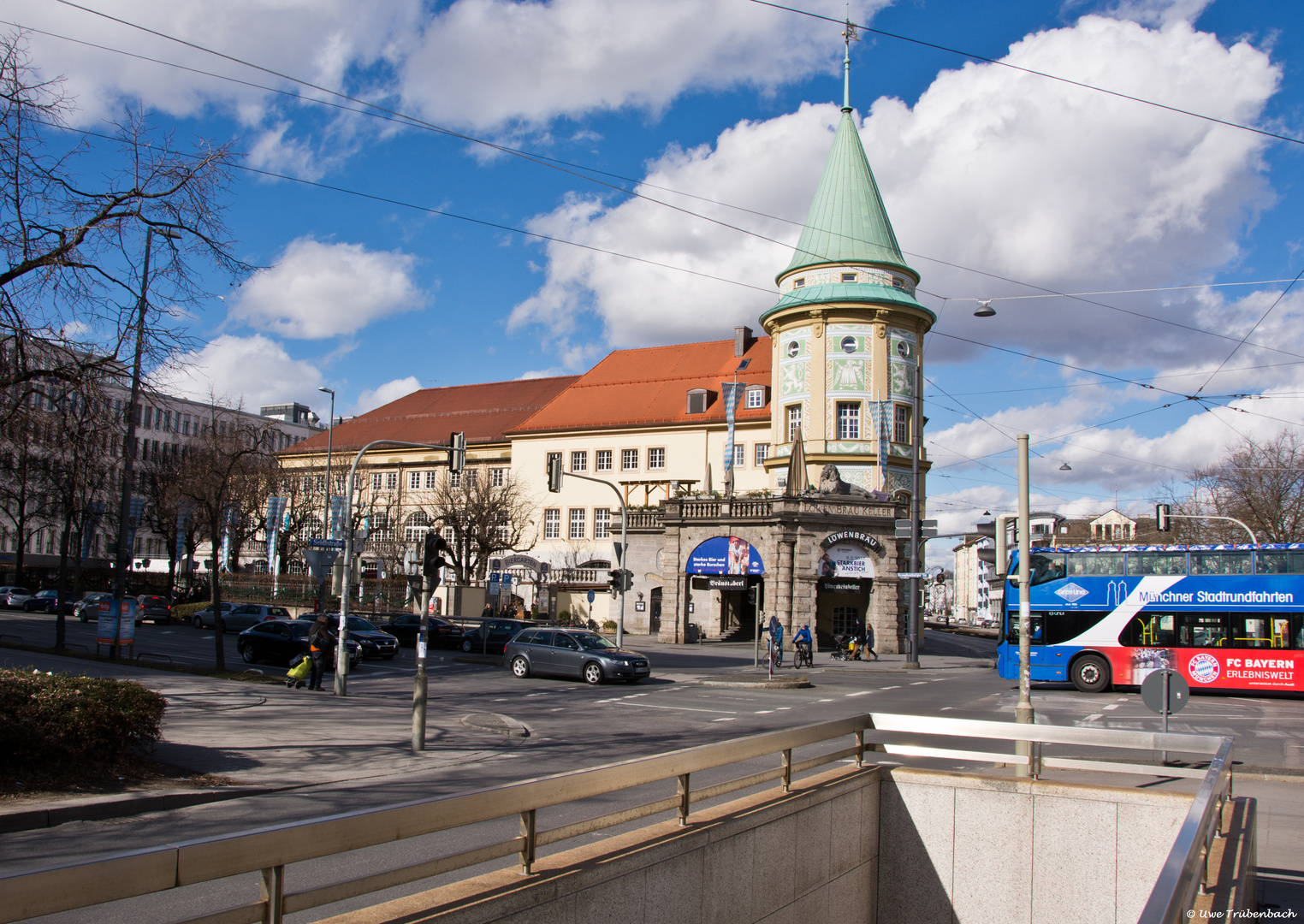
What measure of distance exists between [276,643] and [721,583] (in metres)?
21.4

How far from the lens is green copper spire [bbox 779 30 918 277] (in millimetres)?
51156

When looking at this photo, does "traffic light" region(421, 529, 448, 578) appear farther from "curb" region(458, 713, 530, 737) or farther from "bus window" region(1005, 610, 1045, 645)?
"bus window" region(1005, 610, 1045, 645)

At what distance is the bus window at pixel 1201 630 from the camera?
27.3m

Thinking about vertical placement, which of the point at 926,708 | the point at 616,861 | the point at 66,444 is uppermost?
the point at 66,444

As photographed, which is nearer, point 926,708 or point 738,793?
point 738,793

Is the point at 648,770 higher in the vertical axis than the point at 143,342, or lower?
lower

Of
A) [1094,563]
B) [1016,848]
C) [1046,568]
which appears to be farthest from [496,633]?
[1016,848]

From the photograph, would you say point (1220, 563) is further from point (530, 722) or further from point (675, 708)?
point (530, 722)

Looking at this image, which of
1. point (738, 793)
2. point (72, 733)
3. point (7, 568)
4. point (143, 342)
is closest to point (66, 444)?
point (143, 342)

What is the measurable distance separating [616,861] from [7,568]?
92.4 metres

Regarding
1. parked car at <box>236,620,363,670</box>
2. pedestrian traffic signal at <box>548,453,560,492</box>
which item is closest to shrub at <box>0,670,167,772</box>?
parked car at <box>236,620,363,670</box>

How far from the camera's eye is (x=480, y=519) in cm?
5791

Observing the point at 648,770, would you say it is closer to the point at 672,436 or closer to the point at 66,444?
the point at 66,444

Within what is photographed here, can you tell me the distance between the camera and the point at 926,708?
2286 centimetres
